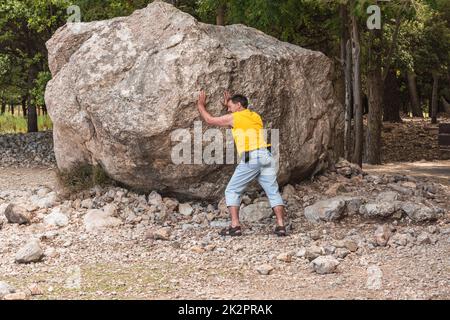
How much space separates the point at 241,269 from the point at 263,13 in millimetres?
8338

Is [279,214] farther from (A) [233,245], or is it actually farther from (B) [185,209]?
(B) [185,209]

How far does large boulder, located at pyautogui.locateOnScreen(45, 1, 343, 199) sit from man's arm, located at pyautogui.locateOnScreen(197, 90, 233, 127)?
4.9 inches

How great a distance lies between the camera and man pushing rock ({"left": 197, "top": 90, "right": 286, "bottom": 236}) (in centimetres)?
842

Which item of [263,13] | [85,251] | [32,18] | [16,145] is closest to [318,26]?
[263,13]

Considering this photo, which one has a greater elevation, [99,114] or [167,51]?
[167,51]

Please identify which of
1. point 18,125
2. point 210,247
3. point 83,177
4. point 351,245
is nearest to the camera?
point 351,245

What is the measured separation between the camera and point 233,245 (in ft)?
26.9

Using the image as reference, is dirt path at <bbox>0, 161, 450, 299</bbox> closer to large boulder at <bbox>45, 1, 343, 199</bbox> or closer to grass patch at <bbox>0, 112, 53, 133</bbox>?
large boulder at <bbox>45, 1, 343, 199</bbox>

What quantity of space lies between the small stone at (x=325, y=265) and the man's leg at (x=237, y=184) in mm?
1543

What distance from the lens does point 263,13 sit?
14562 mm

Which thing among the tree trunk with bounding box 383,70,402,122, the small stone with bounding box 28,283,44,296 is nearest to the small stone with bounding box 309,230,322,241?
the small stone with bounding box 28,283,44,296

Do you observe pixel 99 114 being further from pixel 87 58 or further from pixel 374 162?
pixel 374 162

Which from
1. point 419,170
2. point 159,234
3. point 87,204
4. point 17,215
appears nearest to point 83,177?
point 87,204

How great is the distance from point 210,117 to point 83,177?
2.62m
